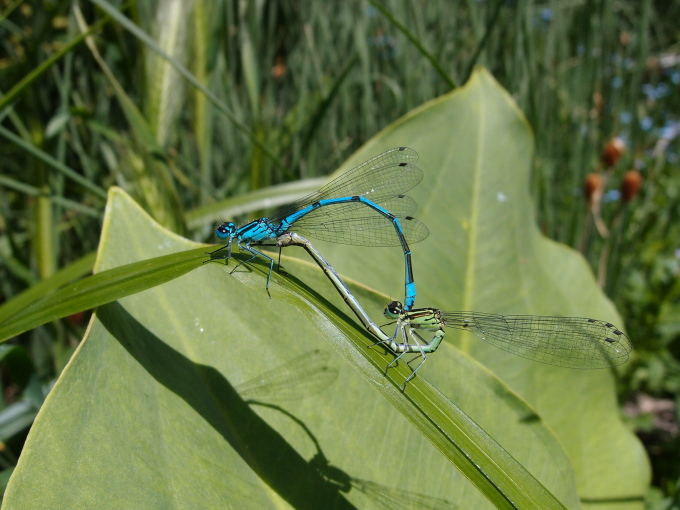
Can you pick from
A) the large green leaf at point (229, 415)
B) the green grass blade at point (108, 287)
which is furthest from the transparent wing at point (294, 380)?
the green grass blade at point (108, 287)

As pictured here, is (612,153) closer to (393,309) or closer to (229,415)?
(393,309)

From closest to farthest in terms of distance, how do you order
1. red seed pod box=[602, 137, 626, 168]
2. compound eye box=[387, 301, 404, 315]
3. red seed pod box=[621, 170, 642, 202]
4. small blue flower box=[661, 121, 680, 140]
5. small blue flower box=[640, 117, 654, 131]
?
compound eye box=[387, 301, 404, 315] → red seed pod box=[621, 170, 642, 202] → red seed pod box=[602, 137, 626, 168] → small blue flower box=[661, 121, 680, 140] → small blue flower box=[640, 117, 654, 131]

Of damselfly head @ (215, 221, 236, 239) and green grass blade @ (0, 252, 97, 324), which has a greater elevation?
green grass blade @ (0, 252, 97, 324)

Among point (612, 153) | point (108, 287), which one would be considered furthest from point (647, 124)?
point (108, 287)

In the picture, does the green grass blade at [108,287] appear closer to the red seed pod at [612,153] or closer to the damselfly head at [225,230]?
the damselfly head at [225,230]

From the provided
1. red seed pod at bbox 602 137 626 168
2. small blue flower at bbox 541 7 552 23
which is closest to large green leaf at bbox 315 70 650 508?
red seed pod at bbox 602 137 626 168

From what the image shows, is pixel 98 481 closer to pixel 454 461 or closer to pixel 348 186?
pixel 454 461

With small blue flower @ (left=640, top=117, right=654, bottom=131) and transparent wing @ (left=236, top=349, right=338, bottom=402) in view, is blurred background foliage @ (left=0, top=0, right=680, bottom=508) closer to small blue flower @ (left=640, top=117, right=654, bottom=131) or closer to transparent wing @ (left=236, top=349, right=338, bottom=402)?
small blue flower @ (left=640, top=117, right=654, bottom=131)
